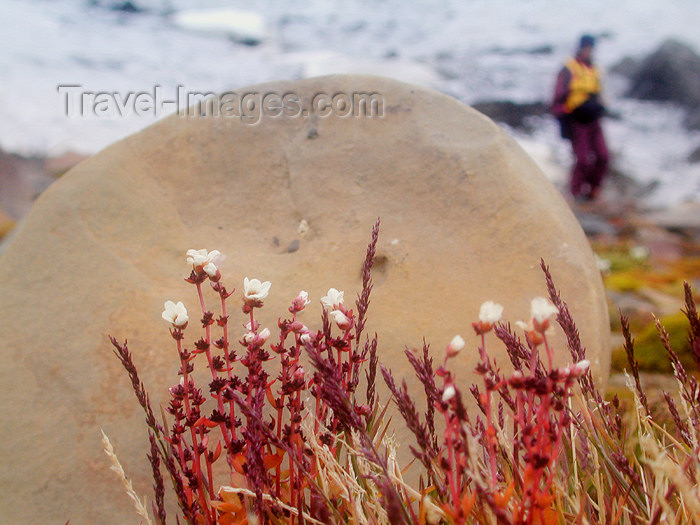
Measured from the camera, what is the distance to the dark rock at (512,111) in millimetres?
16578

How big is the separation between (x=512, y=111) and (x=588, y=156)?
5718 millimetres

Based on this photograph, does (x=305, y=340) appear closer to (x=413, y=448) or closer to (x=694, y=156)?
(x=413, y=448)

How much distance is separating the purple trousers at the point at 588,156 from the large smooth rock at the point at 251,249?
30.2ft

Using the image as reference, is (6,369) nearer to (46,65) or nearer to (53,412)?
(53,412)

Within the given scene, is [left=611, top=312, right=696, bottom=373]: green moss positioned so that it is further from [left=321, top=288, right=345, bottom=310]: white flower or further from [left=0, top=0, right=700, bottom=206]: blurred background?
[left=0, top=0, right=700, bottom=206]: blurred background

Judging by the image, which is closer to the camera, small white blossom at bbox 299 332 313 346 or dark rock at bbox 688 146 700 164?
small white blossom at bbox 299 332 313 346

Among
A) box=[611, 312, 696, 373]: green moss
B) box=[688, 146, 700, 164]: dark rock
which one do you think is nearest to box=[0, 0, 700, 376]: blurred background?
box=[688, 146, 700, 164]: dark rock

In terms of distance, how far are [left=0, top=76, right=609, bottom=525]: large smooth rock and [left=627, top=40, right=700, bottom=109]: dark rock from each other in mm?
18619

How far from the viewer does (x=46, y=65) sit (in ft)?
45.2

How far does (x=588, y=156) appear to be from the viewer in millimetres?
11539

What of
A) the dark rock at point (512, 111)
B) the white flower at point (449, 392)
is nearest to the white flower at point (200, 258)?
the white flower at point (449, 392)

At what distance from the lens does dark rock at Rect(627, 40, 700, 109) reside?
18109 mm

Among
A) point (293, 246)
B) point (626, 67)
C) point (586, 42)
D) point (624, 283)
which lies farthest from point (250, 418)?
point (626, 67)

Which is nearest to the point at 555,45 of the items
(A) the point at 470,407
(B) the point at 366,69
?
(B) the point at 366,69
